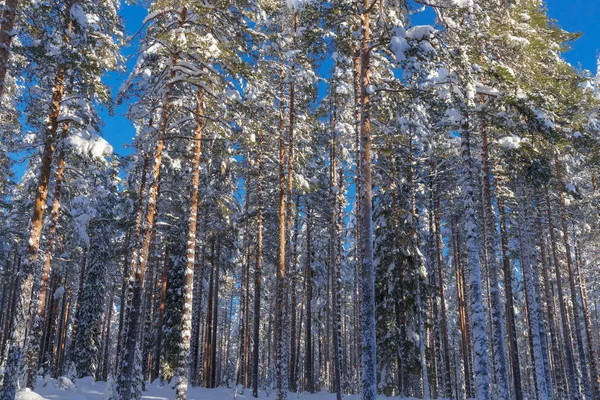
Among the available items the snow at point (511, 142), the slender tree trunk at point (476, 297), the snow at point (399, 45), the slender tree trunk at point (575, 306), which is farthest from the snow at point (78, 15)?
the slender tree trunk at point (575, 306)

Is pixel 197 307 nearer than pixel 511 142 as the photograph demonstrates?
No

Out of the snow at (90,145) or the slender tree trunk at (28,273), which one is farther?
the snow at (90,145)

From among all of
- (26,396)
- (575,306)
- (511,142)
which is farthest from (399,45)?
(575,306)

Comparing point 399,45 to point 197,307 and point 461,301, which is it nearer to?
point 197,307

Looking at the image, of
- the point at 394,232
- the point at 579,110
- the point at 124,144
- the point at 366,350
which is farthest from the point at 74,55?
the point at 579,110

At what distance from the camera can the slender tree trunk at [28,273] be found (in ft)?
35.2

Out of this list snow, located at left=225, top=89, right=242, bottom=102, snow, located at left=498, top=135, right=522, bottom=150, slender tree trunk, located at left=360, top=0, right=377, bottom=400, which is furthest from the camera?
snow, located at left=498, top=135, right=522, bottom=150

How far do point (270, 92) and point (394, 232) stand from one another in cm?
944

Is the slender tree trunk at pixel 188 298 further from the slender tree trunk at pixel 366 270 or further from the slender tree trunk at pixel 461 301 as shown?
the slender tree trunk at pixel 461 301

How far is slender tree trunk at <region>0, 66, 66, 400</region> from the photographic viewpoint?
35.2 ft

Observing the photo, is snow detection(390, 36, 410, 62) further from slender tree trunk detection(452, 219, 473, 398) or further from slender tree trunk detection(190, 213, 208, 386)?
slender tree trunk detection(452, 219, 473, 398)

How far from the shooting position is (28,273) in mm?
12070

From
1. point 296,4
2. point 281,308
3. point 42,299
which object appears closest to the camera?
point 296,4

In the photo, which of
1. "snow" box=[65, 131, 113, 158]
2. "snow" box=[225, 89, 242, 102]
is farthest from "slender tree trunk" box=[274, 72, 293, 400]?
"snow" box=[65, 131, 113, 158]
